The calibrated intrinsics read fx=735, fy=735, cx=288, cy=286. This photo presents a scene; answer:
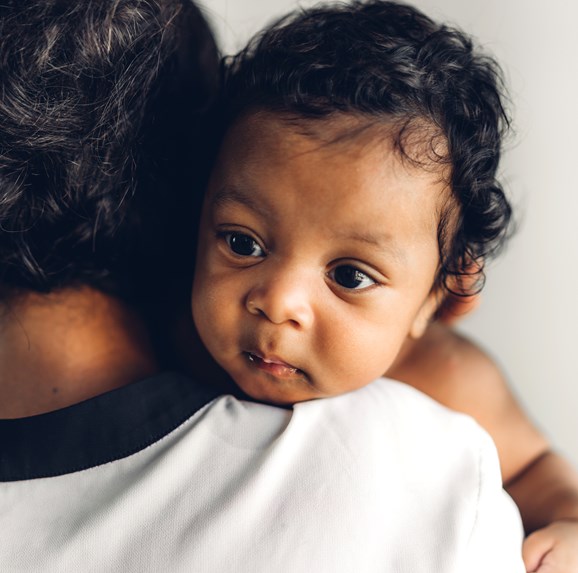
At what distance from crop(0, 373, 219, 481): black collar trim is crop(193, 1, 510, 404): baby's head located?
111 mm

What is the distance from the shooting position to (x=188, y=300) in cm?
99

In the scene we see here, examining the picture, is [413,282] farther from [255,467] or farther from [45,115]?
[45,115]

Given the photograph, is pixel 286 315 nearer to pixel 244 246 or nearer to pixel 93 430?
pixel 244 246

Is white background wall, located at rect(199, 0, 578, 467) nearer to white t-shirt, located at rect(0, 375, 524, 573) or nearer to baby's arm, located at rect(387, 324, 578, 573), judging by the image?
baby's arm, located at rect(387, 324, 578, 573)

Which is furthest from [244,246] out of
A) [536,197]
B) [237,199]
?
[536,197]

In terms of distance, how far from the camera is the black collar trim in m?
0.68

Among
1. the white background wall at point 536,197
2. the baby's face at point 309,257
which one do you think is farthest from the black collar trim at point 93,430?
the white background wall at point 536,197

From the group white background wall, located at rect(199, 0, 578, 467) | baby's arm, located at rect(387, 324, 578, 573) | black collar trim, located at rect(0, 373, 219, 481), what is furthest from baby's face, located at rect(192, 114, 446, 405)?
white background wall, located at rect(199, 0, 578, 467)

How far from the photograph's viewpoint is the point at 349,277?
0.77 metres

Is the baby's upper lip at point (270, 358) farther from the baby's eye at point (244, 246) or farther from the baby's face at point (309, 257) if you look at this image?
the baby's eye at point (244, 246)

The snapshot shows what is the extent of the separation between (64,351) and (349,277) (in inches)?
12.4

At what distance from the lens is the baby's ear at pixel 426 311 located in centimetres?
89

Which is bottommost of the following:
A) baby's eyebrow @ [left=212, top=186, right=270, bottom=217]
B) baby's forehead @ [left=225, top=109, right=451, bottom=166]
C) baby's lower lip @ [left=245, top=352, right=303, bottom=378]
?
baby's lower lip @ [left=245, top=352, right=303, bottom=378]

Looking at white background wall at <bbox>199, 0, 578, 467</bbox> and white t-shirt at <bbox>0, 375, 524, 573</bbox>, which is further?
white background wall at <bbox>199, 0, 578, 467</bbox>
